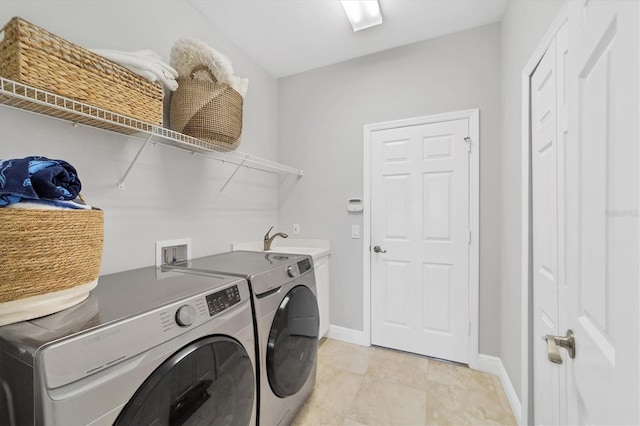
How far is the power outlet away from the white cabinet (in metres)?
1.01

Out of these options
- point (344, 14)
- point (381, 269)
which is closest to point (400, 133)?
point (344, 14)

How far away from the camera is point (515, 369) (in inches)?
63.5

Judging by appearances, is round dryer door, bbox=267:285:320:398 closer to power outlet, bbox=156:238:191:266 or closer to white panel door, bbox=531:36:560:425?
power outlet, bbox=156:238:191:266

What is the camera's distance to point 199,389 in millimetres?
860

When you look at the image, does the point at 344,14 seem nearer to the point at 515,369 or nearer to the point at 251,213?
the point at 251,213

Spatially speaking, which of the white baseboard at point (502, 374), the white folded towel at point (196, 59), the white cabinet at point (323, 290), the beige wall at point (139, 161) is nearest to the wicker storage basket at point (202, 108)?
the white folded towel at point (196, 59)

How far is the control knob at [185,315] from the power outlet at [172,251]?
845mm

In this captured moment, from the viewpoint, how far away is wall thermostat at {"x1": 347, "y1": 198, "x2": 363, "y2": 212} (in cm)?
240

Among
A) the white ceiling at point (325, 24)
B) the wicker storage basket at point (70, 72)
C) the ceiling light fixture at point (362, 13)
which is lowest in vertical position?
the wicker storage basket at point (70, 72)

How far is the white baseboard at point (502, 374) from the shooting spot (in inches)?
61.1

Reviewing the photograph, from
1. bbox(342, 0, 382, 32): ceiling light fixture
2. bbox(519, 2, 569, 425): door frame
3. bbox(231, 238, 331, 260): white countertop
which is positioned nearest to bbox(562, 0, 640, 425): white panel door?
bbox(519, 2, 569, 425): door frame

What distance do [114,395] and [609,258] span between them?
3.73ft

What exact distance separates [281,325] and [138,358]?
684mm

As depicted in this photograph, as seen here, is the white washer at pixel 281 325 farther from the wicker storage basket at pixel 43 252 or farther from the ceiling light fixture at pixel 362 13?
the ceiling light fixture at pixel 362 13
